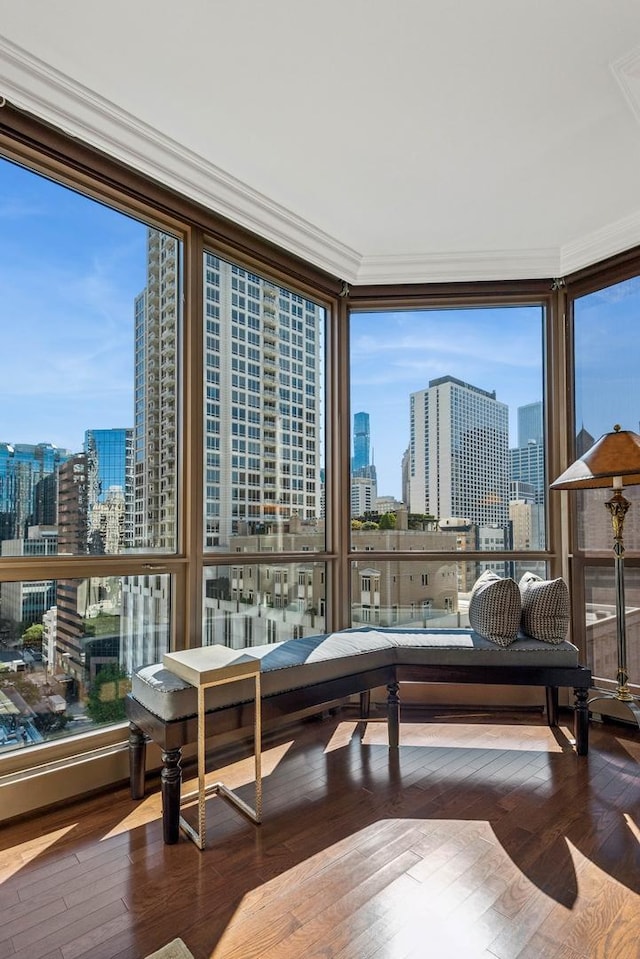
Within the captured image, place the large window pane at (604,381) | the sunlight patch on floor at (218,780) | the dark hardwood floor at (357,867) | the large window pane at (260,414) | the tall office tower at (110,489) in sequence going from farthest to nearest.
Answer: the large window pane at (604,381) < the large window pane at (260,414) < the tall office tower at (110,489) < the sunlight patch on floor at (218,780) < the dark hardwood floor at (357,867)

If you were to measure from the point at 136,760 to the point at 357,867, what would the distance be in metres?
1.03

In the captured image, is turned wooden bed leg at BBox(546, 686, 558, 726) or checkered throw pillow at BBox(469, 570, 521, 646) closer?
checkered throw pillow at BBox(469, 570, 521, 646)

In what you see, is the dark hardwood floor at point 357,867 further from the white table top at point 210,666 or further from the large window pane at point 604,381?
the large window pane at point 604,381

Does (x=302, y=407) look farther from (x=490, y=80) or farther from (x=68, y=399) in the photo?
(x=490, y=80)

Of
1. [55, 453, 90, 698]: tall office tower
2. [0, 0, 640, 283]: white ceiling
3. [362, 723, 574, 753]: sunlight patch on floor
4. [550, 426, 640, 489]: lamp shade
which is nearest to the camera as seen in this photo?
[0, 0, 640, 283]: white ceiling

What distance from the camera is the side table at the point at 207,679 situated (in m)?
2.12

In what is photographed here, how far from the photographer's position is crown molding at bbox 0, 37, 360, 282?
2.20m

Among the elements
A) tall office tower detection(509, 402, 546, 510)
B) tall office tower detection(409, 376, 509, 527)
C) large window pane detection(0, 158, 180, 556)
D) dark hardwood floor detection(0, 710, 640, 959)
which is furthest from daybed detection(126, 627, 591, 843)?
tall office tower detection(509, 402, 546, 510)

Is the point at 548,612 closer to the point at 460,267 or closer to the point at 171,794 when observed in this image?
the point at 171,794

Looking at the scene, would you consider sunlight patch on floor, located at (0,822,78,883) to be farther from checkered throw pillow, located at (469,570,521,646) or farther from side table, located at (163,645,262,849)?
checkered throw pillow, located at (469,570,521,646)

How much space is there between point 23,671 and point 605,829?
2385 millimetres

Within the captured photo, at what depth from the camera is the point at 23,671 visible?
2373 millimetres

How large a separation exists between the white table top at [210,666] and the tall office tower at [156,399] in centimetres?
68

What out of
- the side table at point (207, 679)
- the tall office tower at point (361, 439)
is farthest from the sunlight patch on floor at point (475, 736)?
the tall office tower at point (361, 439)
